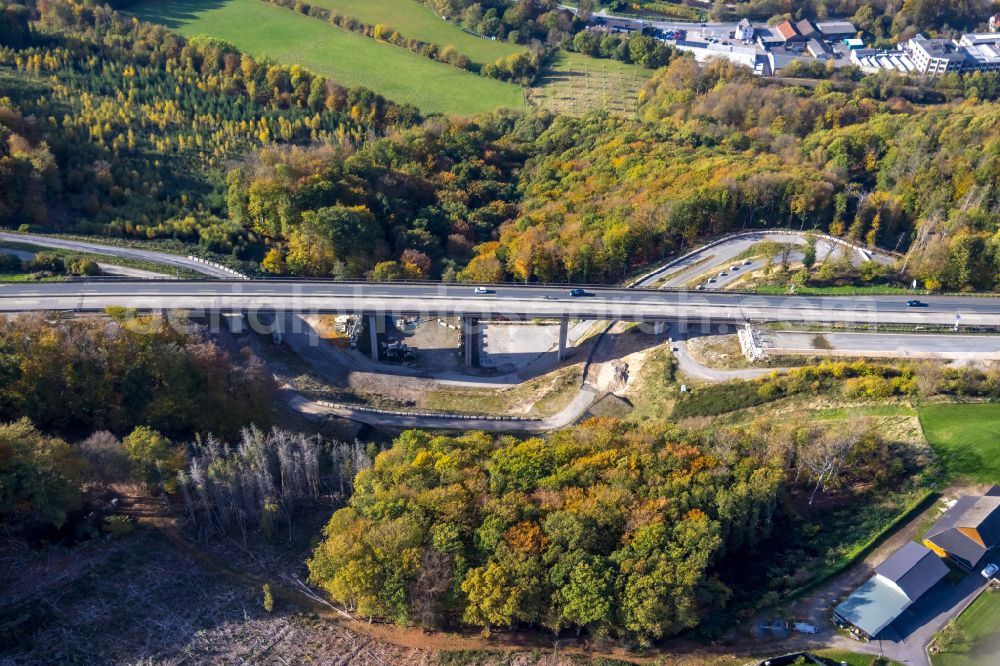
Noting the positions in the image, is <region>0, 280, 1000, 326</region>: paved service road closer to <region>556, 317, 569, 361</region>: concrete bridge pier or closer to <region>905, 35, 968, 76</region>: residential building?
<region>556, 317, 569, 361</region>: concrete bridge pier

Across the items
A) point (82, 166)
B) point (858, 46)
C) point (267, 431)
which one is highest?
point (858, 46)

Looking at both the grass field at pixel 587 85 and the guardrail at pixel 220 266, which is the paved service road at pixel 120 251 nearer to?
the guardrail at pixel 220 266

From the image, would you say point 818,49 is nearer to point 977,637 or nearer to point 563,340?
point 563,340

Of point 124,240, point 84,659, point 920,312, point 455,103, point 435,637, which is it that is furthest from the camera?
point 455,103

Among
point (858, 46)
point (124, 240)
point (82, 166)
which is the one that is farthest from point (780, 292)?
point (858, 46)

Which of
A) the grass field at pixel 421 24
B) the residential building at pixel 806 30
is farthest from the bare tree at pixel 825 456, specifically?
the residential building at pixel 806 30

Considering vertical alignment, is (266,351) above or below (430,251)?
below

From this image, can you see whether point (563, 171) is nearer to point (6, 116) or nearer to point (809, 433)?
point (809, 433)
